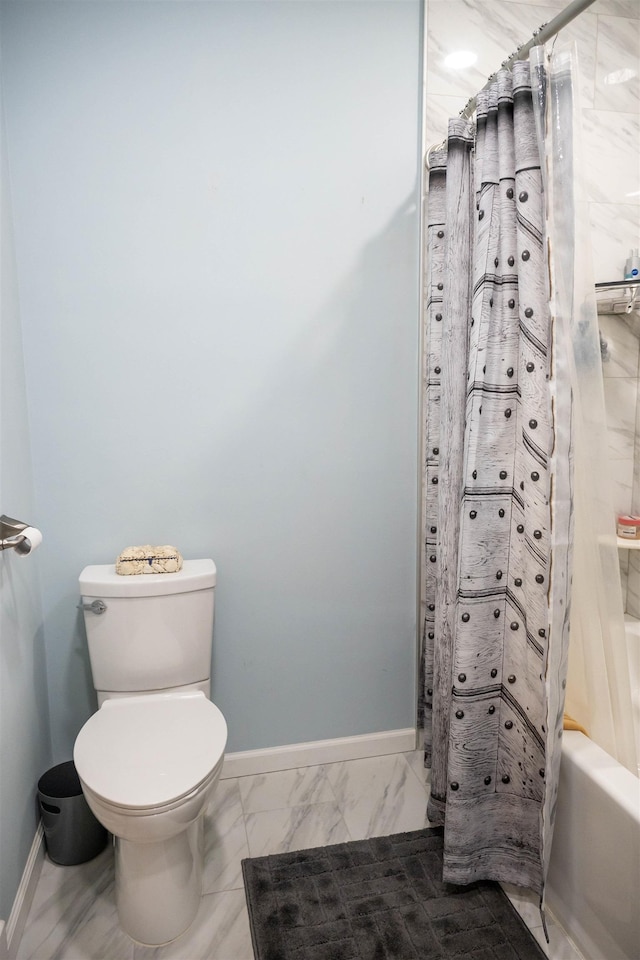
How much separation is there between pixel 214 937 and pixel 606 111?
2811 mm

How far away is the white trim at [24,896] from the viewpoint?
55.5 inches

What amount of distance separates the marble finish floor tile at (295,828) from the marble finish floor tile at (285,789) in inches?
1.1

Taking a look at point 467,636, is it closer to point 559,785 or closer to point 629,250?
point 559,785

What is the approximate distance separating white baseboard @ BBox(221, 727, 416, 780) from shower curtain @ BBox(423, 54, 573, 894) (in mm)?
640

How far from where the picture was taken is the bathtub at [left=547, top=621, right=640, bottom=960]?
125 cm

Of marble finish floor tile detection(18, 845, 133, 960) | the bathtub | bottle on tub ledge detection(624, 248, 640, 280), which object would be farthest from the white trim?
bottle on tub ledge detection(624, 248, 640, 280)

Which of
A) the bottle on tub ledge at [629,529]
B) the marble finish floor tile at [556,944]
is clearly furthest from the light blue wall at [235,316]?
the marble finish floor tile at [556,944]

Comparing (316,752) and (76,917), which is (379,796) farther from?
(76,917)

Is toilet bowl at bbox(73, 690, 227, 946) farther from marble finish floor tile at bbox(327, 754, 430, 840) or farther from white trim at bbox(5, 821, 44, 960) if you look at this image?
marble finish floor tile at bbox(327, 754, 430, 840)

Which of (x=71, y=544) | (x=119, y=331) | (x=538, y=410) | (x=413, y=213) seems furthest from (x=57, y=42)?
(x=538, y=410)

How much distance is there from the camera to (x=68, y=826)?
5.50 feet

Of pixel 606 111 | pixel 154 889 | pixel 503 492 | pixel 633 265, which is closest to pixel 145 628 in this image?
pixel 154 889

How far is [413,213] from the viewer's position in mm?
2012

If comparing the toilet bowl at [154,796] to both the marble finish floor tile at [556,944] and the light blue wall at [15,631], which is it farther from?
the marble finish floor tile at [556,944]
